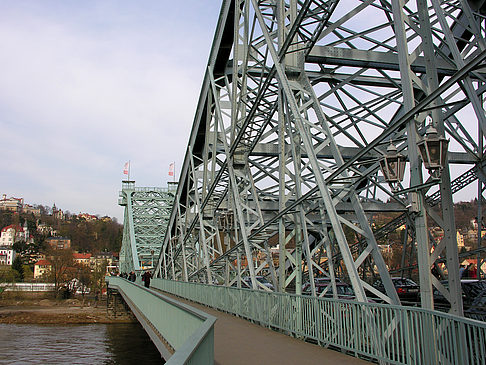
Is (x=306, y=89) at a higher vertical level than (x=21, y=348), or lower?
higher

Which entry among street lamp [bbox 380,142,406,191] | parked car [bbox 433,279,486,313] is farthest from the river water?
street lamp [bbox 380,142,406,191]

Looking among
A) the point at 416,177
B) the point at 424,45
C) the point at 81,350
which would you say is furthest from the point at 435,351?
the point at 81,350

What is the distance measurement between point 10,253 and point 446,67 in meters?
155

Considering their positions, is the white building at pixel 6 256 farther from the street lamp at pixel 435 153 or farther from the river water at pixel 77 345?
the street lamp at pixel 435 153

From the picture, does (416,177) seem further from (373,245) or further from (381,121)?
(381,121)

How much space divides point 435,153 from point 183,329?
16.6ft

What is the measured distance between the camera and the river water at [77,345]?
1219 inches

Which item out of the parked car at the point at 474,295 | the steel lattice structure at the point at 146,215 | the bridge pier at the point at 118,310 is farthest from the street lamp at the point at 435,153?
the steel lattice structure at the point at 146,215

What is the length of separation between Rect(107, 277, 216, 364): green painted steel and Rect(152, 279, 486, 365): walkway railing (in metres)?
2.26

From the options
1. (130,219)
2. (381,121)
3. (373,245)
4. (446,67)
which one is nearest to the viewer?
(373,245)

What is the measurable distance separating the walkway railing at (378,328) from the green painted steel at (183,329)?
2.26 m

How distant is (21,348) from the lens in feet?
119

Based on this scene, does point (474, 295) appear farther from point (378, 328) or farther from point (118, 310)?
point (118, 310)

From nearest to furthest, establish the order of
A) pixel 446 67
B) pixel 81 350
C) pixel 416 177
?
pixel 416 177, pixel 446 67, pixel 81 350
